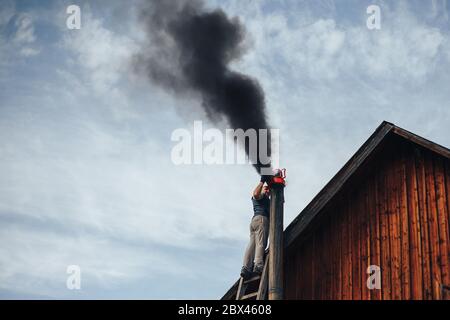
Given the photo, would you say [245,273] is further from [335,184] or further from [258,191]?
[335,184]

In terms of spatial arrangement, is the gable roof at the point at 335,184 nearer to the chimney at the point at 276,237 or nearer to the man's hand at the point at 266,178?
the chimney at the point at 276,237

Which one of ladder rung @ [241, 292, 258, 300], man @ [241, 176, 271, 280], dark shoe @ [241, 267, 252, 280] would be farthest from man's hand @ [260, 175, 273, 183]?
ladder rung @ [241, 292, 258, 300]

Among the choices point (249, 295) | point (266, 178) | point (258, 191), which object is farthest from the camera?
point (258, 191)

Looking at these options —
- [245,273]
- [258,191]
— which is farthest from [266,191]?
[245,273]

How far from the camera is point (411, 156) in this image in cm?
1123

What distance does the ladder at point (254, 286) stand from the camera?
415 inches

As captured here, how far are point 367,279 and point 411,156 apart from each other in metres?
2.67

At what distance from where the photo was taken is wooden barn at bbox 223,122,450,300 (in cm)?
1022

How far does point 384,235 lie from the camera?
1093 centimetres

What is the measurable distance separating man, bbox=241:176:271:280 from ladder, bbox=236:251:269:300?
0.40ft

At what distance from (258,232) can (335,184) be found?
1.90 m

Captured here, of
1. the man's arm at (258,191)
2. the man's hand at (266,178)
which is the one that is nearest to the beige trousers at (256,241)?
the man's arm at (258,191)

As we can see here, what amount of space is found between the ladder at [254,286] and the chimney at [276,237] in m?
0.17
